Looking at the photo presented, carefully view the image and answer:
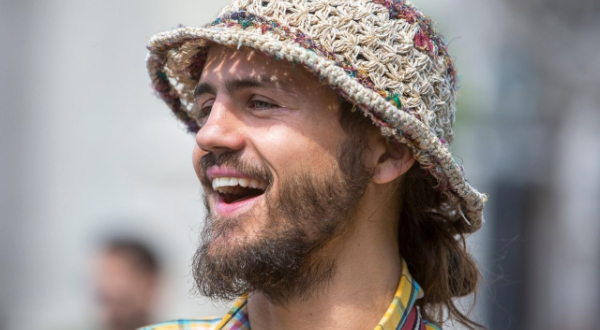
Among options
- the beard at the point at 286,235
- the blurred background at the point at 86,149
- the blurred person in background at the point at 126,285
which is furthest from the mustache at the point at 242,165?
the blurred background at the point at 86,149

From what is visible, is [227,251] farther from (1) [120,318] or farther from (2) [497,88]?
(2) [497,88]

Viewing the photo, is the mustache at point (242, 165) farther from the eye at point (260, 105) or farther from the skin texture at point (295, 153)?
the eye at point (260, 105)

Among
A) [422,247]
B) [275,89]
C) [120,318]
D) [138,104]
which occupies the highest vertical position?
[138,104]

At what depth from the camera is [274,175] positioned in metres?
2.53

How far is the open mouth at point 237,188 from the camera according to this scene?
2568mm

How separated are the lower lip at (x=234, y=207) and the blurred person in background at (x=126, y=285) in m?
2.83

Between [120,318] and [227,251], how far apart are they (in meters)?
2.99

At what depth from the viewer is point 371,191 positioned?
2775 mm

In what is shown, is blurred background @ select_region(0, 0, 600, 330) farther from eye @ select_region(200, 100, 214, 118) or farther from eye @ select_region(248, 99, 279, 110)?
eye @ select_region(248, 99, 279, 110)

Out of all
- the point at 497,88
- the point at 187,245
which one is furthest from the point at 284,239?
the point at 497,88

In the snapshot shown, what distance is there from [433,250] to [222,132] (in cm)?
102

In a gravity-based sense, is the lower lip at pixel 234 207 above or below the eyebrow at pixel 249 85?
below

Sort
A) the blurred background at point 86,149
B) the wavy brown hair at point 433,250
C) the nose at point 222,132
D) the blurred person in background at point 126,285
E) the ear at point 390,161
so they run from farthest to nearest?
the blurred background at point 86,149, the blurred person in background at point 126,285, the wavy brown hair at point 433,250, the ear at point 390,161, the nose at point 222,132

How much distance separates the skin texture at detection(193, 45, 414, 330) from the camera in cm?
254
